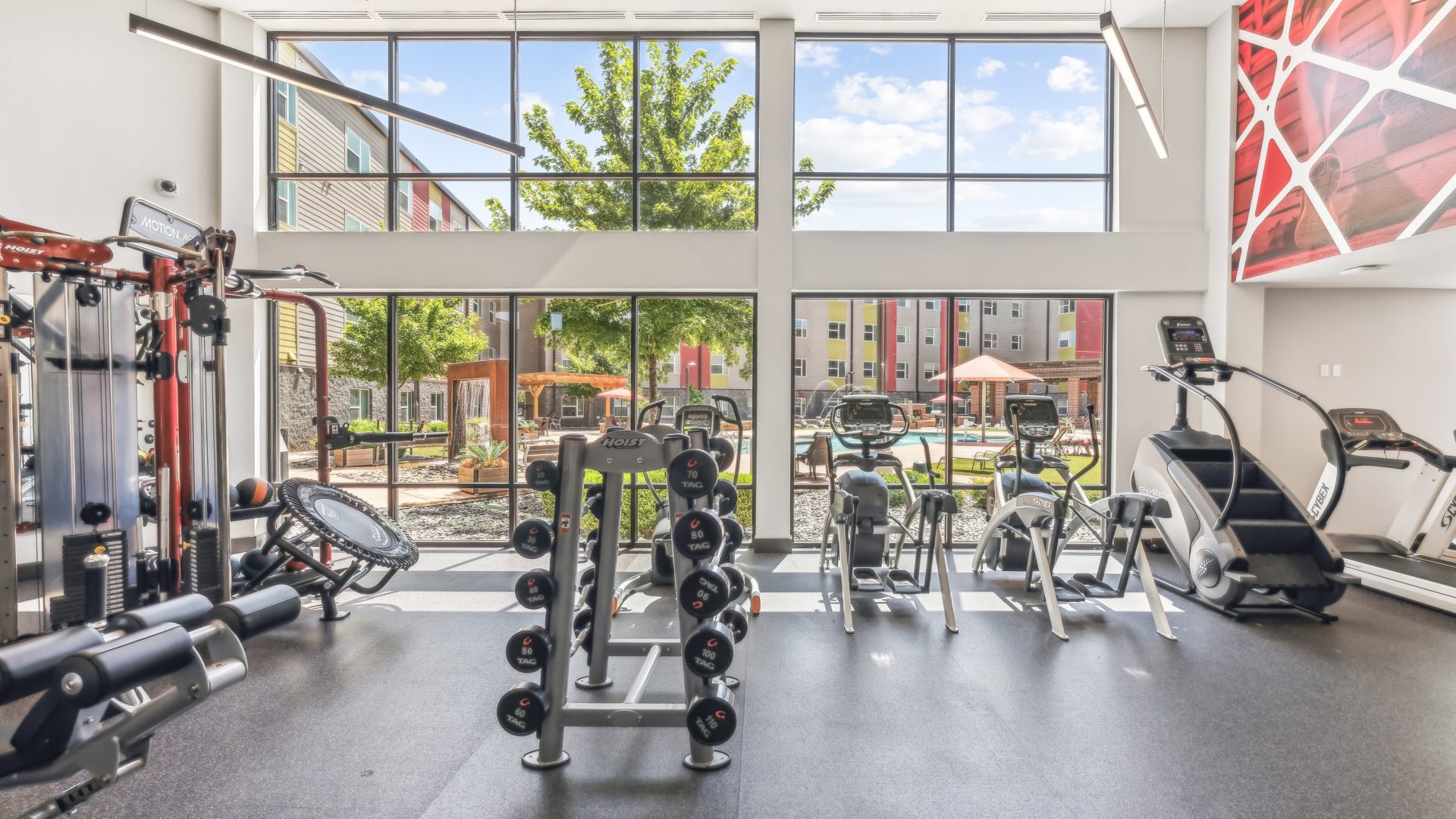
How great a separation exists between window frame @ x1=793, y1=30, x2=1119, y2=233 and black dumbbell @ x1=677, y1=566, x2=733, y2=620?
4490mm

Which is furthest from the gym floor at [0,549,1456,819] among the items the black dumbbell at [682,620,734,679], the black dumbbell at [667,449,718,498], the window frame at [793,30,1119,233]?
the window frame at [793,30,1119,233]

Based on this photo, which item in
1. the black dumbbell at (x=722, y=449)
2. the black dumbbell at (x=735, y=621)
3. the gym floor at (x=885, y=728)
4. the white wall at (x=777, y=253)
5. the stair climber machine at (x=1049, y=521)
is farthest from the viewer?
the white wall at (x=777, y=253)

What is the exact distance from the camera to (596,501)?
2986mm

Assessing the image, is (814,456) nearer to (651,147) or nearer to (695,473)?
(651,147)

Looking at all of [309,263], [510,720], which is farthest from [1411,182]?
[309,263]

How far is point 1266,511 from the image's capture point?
474 centimetres

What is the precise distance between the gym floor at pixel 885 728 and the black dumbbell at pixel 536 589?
0.67 metres

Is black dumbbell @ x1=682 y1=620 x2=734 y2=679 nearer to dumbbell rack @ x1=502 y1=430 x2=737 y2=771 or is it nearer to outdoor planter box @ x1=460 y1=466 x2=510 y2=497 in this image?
dumbbell rack @ x1=502 y1=430 x2=737 y2=771

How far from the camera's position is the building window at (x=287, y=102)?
21.0ft

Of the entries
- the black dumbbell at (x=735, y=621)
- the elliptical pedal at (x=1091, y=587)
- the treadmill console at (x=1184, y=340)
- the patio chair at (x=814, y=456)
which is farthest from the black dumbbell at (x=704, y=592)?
the treadmill console at (x=1184, y=340)

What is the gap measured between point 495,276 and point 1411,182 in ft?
22.6

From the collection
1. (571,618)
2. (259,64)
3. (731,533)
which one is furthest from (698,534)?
(259,64)

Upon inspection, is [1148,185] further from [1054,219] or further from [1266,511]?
[1266,511]

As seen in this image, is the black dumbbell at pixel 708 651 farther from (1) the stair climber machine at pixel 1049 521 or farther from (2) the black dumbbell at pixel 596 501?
(1) the stair climber machine at pixel 1049 521
